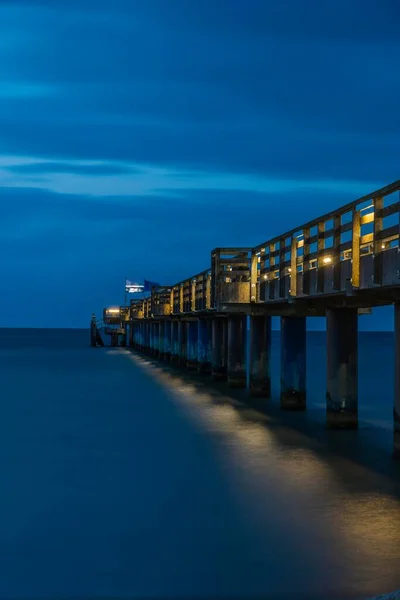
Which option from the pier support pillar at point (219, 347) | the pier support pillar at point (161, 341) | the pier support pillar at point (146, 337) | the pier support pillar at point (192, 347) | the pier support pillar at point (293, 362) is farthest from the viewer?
the pier support pillar at point (146, 337)

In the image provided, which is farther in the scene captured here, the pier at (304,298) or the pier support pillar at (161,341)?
the pier support pillar at (161,341)

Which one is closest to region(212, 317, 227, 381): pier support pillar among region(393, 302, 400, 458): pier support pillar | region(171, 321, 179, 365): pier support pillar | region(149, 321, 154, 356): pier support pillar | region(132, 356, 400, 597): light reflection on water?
region(132, 356, 400, 597): light reflection on water

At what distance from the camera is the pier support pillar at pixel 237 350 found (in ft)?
98.8

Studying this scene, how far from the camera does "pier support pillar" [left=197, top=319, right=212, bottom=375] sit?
126 ft

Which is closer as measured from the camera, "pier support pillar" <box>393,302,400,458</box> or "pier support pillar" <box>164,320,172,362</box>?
"pier support pillar" <box>393,302,400,458</box>

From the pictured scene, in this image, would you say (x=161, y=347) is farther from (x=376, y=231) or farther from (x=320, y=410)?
(x=376, y=231)

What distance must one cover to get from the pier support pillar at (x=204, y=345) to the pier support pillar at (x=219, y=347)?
3053 millimetres

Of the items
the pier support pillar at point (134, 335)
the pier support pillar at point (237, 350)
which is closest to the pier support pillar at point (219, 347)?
the pier support pillar at point (237, 350)

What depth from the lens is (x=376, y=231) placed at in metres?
14.0

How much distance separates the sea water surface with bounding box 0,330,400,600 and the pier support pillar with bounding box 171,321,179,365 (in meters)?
25.2

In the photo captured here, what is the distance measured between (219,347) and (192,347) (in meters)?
8.57

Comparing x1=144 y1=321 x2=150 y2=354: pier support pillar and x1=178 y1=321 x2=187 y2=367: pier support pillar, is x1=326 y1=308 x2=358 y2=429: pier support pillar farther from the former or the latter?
x1=144 y1=321 x2=150 y2=354: pier support pillar

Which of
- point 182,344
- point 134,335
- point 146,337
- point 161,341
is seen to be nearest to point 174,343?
point 182,344

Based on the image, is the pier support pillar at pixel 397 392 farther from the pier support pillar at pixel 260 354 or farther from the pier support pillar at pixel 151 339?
the pier support pillar at pixel 151 339
